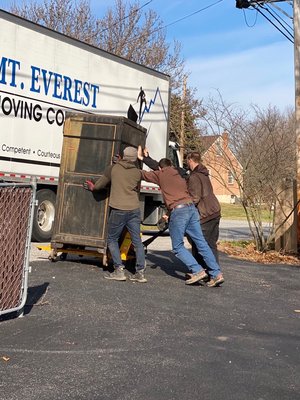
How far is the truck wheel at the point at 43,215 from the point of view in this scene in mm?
12984

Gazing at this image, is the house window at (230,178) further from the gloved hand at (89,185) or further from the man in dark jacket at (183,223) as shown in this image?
the gloved hand at (89,185)

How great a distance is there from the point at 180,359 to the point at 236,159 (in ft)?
28.0

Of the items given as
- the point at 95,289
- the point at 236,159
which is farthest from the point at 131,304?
the point at 236,159

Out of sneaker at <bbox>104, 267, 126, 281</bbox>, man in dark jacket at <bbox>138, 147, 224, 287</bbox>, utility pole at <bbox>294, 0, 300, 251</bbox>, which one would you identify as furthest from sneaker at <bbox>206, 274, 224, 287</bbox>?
utility pole at <bbox>294, 0, 300, 251</bbox>

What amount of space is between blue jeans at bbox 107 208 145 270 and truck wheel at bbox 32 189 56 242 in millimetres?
5267

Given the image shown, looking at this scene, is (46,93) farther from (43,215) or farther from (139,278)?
(139,278)

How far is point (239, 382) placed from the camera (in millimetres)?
4234

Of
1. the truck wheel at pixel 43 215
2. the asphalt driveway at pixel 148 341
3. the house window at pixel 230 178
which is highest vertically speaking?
the house window at pixel 230 178

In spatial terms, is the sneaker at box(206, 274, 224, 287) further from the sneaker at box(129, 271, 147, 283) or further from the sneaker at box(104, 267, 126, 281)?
the sneaker at box(104, 267, 126, 281)

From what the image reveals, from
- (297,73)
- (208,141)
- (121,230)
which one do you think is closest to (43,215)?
(208,141)

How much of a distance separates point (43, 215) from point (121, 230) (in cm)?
573

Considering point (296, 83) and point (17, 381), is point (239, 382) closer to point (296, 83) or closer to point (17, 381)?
point (17, 381)

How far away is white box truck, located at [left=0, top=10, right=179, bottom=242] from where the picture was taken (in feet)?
38.6

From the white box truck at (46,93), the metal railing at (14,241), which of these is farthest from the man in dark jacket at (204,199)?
the white box truck at (46,93)
